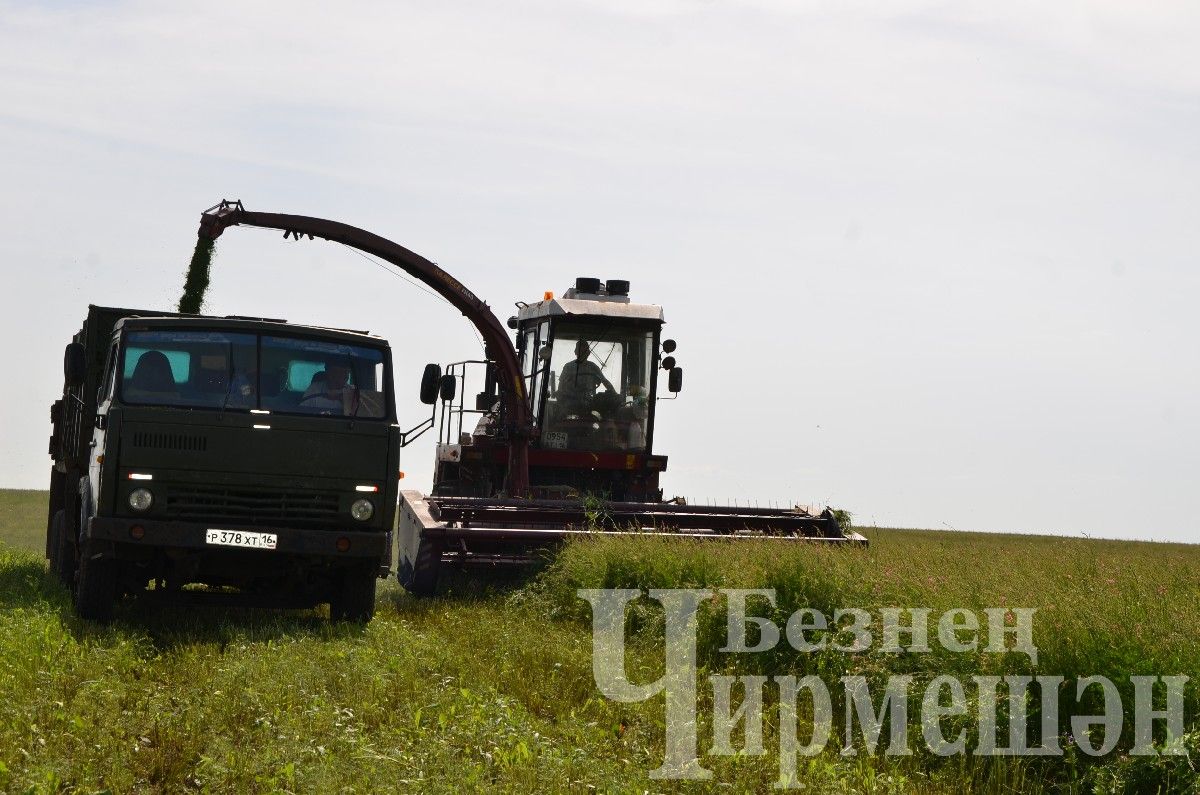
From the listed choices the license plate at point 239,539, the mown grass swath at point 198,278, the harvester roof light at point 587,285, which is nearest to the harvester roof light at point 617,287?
the harvester roof light at point 587,285

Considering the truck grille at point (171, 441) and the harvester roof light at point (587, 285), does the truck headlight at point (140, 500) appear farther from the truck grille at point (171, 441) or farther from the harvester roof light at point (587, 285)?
the harvester roof light at point (587, 285)

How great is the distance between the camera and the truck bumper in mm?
11641

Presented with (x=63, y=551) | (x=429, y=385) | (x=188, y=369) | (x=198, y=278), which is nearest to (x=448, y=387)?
(x=429, y=385)

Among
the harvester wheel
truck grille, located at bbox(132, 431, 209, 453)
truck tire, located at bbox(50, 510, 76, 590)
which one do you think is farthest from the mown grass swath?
truck grille, located at bbox(132, 431, 209, 453)

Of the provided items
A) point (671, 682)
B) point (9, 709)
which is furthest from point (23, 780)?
point (671, 682)

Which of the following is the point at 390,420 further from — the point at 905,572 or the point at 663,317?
the point at 663,317

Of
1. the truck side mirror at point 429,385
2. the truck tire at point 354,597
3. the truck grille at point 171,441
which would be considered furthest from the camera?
the truck side mirror at point 429,385

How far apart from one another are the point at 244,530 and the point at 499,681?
2.94 metres

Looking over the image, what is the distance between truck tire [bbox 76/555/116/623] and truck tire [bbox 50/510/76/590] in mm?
2540

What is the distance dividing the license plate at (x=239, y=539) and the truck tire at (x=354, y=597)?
114 cm

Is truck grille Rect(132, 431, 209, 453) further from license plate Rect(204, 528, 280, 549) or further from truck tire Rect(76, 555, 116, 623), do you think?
truck tire Rect(76, 555, 116, 623)

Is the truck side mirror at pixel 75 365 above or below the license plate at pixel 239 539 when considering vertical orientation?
above

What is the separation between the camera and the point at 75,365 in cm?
1259

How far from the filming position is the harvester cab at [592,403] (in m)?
21.0
